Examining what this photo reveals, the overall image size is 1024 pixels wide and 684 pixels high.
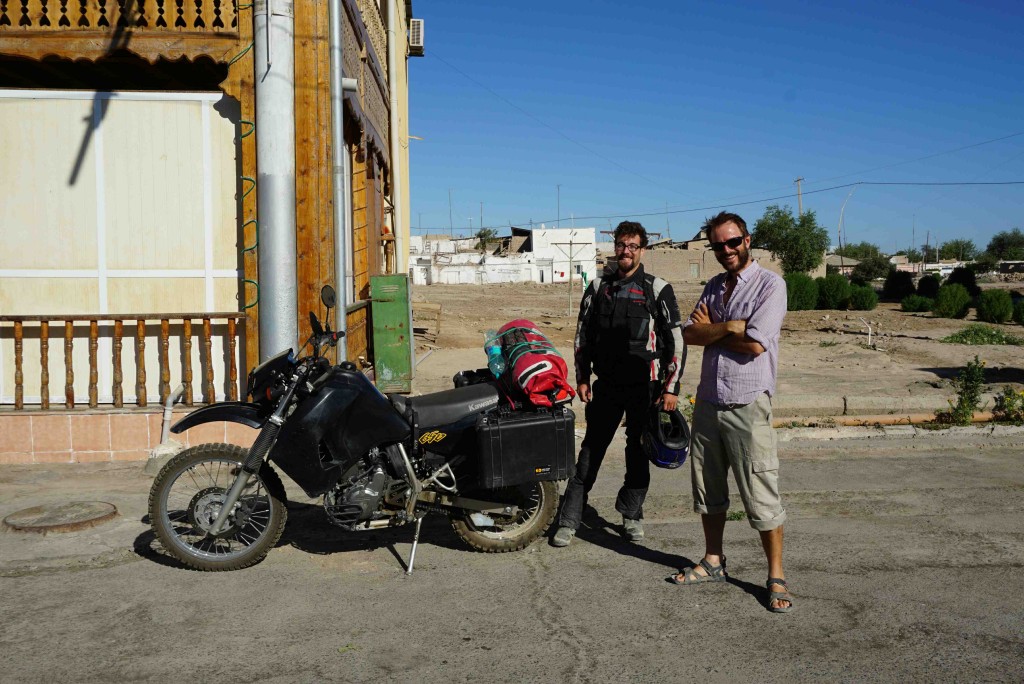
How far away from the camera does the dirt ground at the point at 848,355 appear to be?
36.6 ft

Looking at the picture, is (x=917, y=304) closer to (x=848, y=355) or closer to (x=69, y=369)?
(x=848, y=355)

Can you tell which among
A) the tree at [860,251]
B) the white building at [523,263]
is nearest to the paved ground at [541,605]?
the white building at [523,263]

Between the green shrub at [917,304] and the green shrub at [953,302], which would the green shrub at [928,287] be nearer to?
the green shrub at [917,304]

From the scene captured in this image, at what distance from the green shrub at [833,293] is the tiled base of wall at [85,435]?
97.1 feet

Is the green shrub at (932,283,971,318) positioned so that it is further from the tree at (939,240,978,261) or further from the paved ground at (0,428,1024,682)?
the tree at (939,240,978,261)

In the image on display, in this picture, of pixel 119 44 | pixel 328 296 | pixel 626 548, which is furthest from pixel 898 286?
pixel 328 296

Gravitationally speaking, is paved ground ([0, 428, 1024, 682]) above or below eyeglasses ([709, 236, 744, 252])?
below

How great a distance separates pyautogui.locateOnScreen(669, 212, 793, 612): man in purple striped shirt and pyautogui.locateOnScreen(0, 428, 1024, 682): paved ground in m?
0.46

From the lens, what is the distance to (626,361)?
528 cm

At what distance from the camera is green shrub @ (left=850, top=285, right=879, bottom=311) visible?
33.4m

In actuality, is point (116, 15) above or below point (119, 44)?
above

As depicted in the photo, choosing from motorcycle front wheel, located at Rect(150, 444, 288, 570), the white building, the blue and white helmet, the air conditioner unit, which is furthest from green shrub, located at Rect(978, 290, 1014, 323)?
the white building

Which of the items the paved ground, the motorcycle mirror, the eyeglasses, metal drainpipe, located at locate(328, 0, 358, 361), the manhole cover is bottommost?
the paved ground

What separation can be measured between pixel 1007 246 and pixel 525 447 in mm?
125346
